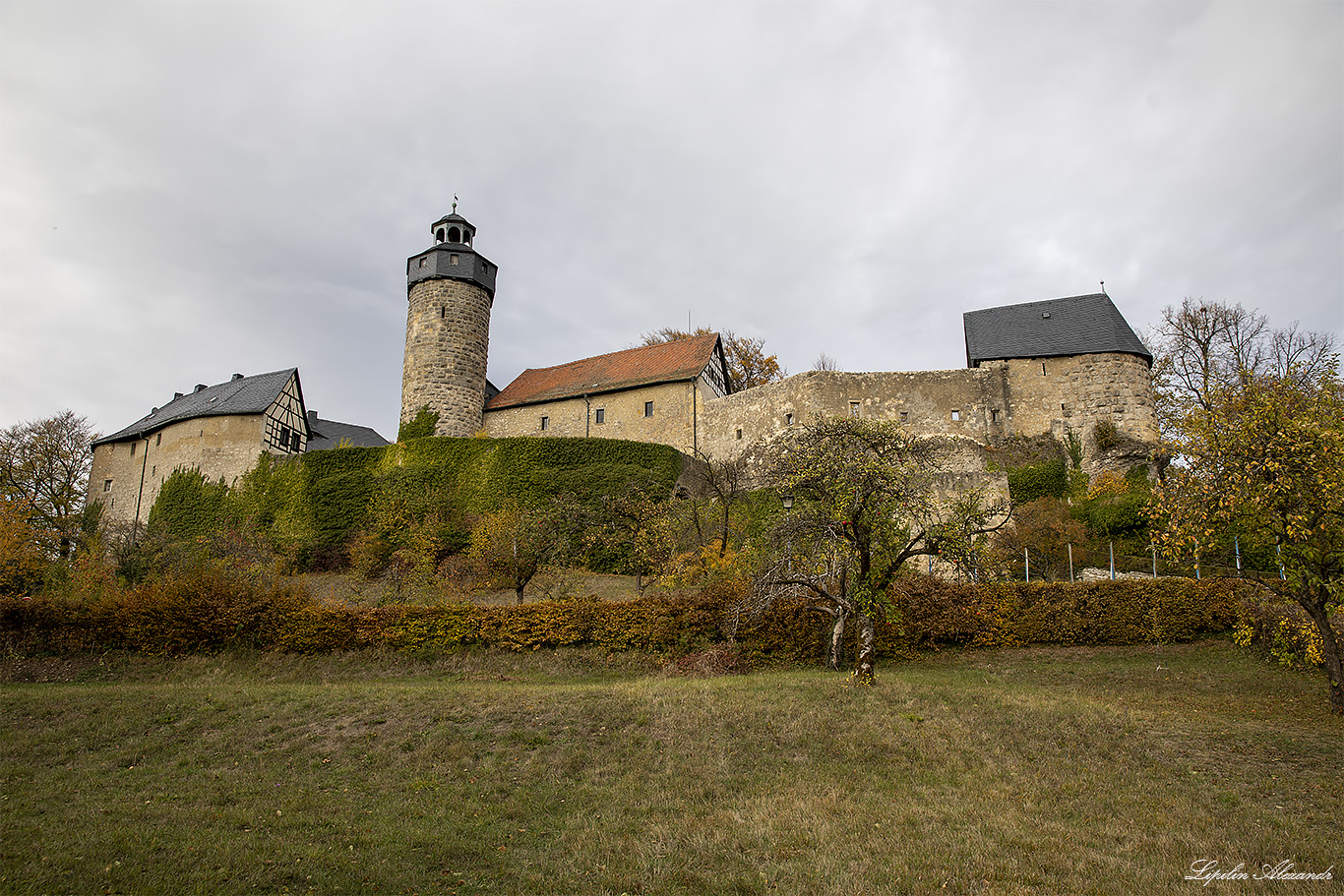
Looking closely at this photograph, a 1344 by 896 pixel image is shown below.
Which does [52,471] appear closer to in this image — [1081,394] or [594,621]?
[594,621]

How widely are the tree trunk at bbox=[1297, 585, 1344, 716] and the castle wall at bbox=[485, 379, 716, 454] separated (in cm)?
2268

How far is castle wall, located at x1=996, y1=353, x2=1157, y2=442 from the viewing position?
29.5 metres

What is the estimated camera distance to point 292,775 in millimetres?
8633

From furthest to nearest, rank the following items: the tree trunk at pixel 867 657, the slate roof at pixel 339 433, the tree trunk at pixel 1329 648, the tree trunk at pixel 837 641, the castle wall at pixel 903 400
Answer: the slate roof at pixel 339 433 → the castle wall at pixel 903 400 → the tree trunk at pixel 837 641 → the tree trunk at pixel 867 657 → the tree trunk at pixel 1329 648

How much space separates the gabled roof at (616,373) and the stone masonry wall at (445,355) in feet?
9.23

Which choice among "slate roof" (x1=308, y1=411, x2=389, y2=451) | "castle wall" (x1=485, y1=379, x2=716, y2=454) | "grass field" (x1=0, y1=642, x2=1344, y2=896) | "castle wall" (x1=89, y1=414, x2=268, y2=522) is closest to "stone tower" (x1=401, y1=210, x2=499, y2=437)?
"castle wall" (x1=485, y1=379, x2=716, y2=454)

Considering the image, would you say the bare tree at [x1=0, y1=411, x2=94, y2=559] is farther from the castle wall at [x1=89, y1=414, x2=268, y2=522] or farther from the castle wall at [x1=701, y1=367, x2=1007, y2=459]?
the castle wall at [x1=701, y1=367, x2=1007, y2=459]

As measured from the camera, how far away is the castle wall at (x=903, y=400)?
3022cm

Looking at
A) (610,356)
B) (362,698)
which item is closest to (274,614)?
(362,698)

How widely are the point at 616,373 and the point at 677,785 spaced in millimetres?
27207

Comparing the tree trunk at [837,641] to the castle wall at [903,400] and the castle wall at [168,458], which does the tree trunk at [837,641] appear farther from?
the castle wall at [168,458]

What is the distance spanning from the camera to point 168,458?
3319cm

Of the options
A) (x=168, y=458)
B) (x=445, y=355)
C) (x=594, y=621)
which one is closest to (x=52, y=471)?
(x=168, y=458)

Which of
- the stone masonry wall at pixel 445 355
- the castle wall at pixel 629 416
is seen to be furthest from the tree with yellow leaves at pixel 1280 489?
the stone masonry wall at pixel 445 355
